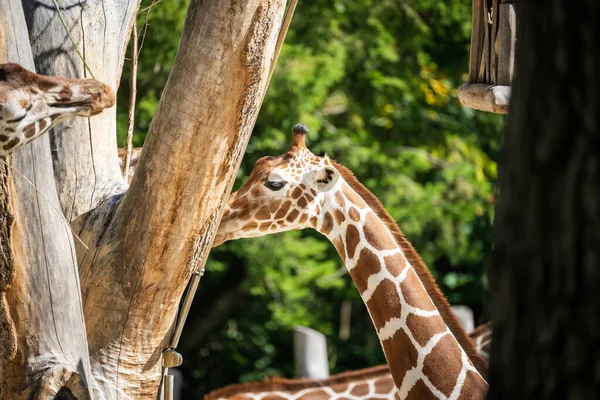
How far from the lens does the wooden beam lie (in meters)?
3.08

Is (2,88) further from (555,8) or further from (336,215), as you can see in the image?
(336,215)

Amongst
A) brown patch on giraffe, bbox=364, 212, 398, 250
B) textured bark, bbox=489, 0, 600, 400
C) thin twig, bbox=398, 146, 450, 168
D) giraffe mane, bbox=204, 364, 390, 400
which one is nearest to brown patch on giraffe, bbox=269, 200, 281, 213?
brown patch on giraffe, bbox=364, 212, 398, 250

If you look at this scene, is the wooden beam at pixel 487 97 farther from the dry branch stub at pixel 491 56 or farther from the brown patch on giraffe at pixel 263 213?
the brown patch on giraffe at pixel 263 213

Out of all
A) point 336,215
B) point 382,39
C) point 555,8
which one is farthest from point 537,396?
point 382,39

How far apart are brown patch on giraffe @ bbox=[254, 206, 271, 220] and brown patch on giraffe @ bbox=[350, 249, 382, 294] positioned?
1.51ft

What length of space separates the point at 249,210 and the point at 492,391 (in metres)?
2.49

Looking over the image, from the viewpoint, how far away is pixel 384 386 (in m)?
4.39

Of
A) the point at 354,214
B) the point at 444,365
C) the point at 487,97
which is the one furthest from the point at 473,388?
the point at 487,97

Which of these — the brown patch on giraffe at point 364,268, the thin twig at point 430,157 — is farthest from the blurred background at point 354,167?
the brown patch on giraffe at point 364,268

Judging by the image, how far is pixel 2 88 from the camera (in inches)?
76.7

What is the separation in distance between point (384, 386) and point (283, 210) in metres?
1.32

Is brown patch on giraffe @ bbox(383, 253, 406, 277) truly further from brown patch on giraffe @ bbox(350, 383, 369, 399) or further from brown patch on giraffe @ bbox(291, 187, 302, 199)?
brown patch on giraffe @ bbox(350, 383, 369, 399)

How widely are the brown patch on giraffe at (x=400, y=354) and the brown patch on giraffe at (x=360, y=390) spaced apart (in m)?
1.13

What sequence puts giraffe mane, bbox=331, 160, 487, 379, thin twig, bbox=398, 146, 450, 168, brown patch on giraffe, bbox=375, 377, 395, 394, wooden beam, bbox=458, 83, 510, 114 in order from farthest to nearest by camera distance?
thin twig, bbox=398, 146, 450, 168 < brown patch on giraffe, bbox=375, 377, 395, 394 < giraffe mane, bbox=331, 160, 487, 379 < wooden beam, bbox=458, 83, 510, 114
